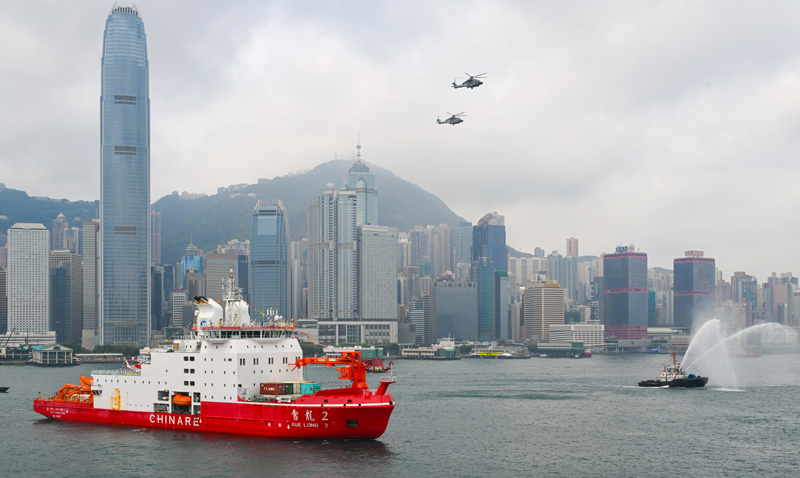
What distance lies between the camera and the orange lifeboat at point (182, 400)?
48875 millimetres

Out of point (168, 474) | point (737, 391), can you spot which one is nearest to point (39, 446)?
point (168, 474)

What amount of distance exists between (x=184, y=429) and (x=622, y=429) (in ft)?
97.1

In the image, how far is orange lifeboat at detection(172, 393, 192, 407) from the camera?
48.9 meters

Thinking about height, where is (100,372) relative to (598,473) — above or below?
above

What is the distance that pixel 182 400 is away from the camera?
49031 millimetres

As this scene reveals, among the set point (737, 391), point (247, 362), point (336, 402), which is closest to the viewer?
point (336, 402)

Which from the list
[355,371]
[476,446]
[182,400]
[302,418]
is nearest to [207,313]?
[182,400]

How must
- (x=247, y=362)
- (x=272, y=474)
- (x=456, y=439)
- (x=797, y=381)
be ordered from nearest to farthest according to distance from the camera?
(x=272, y=474)
(x=247, y=362)
(x=456, y=439)
(x=797, y=381)

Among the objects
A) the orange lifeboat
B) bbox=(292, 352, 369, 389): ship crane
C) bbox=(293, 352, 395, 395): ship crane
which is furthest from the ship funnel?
bbox=(293, 352, 395, 395): ship crane

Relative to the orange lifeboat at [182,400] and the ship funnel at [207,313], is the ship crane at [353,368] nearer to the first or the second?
the ship funnel at [207,313]

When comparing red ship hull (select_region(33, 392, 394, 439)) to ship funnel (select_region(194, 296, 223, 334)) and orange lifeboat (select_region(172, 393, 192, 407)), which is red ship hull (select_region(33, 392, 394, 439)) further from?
ship funnel (select_region(194, 296, 223, 334))

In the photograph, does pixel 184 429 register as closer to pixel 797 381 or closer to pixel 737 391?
pixel 737 391

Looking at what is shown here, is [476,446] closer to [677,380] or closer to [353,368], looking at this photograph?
[353,368]

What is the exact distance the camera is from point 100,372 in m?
A: 53.4
